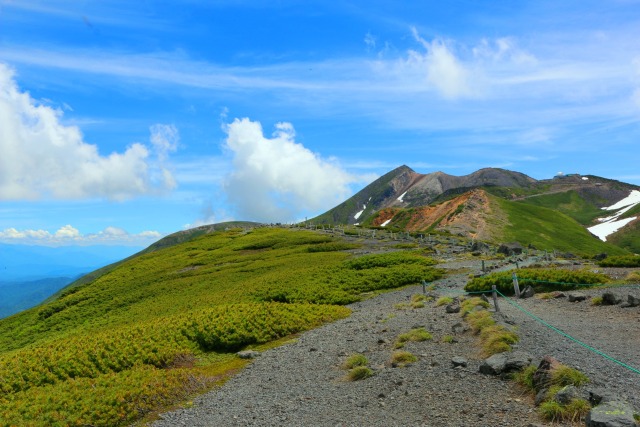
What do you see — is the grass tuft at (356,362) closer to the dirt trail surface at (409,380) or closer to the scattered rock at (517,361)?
the dirt trail surface at (409,380)

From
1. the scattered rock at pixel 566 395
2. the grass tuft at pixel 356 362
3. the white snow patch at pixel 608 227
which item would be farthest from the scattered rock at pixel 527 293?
the white snow patch at pixel 608 227

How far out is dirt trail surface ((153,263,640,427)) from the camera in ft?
40.9

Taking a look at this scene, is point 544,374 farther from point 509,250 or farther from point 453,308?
point 509,250

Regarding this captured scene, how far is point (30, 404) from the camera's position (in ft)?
57.3

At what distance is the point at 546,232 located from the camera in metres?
124

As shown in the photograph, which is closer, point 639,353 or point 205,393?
point 639,353

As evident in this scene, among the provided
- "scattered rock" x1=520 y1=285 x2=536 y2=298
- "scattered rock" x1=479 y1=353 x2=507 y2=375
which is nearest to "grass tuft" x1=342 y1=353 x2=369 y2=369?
"scattered rock" x1=479 y1=353 x2=507 y2=375

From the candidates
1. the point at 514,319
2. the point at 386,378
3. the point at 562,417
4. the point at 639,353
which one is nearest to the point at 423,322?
the point at 514,319

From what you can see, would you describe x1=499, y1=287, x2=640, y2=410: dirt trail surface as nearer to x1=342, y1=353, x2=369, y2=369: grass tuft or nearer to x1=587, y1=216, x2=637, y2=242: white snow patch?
x1=342, y1=353, x2=369, y2=369: grass tuft

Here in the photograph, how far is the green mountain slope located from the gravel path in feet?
7.79

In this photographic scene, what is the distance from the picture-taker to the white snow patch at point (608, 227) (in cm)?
17825

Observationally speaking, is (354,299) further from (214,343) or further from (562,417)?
(562,417)

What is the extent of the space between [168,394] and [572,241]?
12758cm

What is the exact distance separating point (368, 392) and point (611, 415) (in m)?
7.58
